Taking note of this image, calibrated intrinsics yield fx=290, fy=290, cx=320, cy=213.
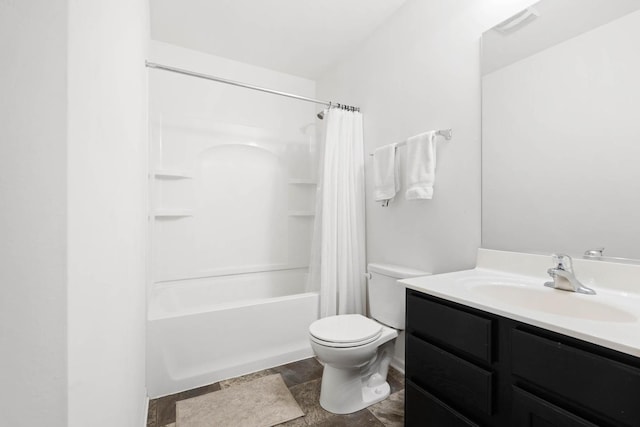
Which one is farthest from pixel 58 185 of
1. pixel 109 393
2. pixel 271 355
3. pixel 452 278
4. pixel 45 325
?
pixel 271 355

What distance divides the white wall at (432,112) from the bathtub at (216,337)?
755 millimetres

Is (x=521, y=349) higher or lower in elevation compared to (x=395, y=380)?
higher

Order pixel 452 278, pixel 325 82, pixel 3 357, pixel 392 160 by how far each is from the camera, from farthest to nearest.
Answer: pixel 325 82 < pixel 392 160 < pixel 452 278 < pixel 3 357

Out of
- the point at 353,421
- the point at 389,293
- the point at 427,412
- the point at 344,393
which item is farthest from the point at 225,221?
the point at 427,412

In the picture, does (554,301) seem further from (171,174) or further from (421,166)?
(171,174)

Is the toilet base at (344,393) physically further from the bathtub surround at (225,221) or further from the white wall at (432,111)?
the white wall at (432,111)

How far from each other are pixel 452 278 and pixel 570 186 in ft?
2.04

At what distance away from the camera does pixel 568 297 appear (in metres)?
Answer: 1.10

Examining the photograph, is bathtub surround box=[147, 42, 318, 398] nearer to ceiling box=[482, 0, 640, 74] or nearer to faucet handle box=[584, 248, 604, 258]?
faucet handle box=[584, 248, 604, 258]

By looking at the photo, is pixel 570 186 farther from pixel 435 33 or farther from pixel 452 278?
pixel 435 33

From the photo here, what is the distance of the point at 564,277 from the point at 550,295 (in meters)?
0.09

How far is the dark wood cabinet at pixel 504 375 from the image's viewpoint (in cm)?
71

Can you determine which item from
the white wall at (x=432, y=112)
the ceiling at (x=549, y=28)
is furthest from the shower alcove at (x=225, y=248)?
the ceiling at (x=549, y=28)

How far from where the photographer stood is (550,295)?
45.2 inches
